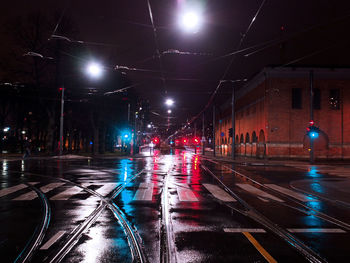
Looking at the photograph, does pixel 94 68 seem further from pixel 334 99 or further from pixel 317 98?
pixel 334 99

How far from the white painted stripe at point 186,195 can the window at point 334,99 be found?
31.9 m

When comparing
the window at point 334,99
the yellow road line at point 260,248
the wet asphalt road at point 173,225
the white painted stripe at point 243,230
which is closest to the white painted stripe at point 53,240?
the wet asphalt road at point 173,225

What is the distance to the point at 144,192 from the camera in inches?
504

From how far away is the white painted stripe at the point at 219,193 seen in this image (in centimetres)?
1145

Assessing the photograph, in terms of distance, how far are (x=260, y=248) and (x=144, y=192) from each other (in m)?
7.27

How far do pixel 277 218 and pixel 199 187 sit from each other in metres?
6.02

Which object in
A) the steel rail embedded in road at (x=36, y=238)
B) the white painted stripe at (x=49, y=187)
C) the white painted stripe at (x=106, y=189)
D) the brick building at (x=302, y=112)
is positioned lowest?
the steel rail embedded in road at (x=36, y=238)

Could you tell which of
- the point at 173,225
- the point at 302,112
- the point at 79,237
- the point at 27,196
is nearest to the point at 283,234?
the point at 173,225

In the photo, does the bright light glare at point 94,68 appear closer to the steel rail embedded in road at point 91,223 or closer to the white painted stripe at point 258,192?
the white painted stripe at point 258,192

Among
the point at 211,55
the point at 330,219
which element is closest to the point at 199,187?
the point at 330,219

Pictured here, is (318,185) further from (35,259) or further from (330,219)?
(35,259)

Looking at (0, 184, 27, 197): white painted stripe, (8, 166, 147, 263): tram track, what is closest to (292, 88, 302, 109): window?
(0, 184, 27, 197): white painted stripe

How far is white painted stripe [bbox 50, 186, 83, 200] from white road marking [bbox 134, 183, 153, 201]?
89.5 inches

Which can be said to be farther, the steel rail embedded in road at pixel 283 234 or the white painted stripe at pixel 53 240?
the white painted stripe at pixel 53 240
